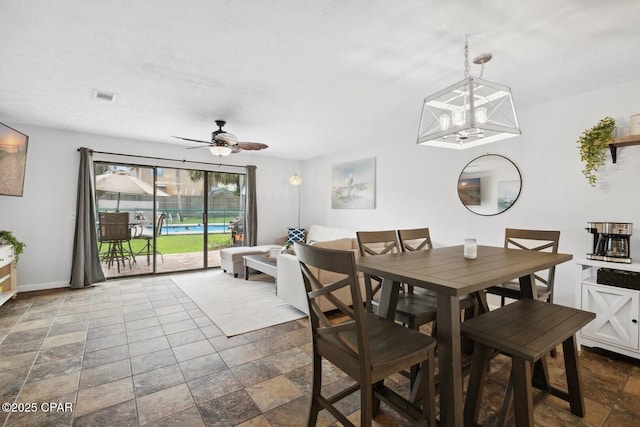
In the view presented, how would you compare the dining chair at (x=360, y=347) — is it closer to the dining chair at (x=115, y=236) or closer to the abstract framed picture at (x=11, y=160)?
the abstract framed picture at (x=11, y=160)

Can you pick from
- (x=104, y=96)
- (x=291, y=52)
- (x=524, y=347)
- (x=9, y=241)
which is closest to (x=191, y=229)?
(x=9, y=241)

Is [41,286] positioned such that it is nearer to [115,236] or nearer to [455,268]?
[115,236]

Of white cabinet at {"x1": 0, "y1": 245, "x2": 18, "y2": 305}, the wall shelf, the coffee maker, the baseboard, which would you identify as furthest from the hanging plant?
the baseboard

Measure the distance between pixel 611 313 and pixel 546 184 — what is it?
136 cm

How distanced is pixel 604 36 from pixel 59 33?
3.76m

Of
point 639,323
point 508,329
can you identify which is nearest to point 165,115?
point 508,329

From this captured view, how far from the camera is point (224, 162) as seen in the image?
19.9ft

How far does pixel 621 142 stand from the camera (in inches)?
99.7

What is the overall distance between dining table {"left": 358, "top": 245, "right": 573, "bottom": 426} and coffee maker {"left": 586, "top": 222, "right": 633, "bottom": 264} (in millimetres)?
864

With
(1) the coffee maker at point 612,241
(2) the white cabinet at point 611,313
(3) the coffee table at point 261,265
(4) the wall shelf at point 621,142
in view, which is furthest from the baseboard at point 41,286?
(4) the wall shelf at point 621,142

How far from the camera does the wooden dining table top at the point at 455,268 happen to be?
1357mm

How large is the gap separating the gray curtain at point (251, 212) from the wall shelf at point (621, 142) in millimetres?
5439

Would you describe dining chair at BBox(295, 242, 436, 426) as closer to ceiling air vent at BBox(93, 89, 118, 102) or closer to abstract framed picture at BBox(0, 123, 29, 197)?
ceiling air vent at BBox(93, 89, 118, 102)

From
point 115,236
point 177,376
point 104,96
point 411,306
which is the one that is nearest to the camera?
point 411,306
